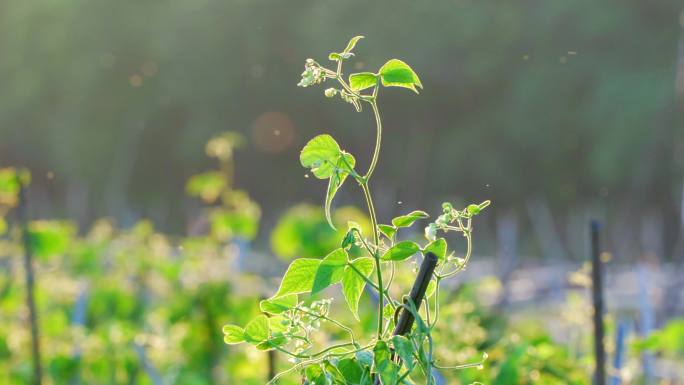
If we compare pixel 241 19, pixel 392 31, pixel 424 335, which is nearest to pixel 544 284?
pixel 392 31

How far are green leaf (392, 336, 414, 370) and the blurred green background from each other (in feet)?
29.6

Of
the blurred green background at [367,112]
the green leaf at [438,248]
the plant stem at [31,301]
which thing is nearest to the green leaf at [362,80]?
the green leaf at [438,248]

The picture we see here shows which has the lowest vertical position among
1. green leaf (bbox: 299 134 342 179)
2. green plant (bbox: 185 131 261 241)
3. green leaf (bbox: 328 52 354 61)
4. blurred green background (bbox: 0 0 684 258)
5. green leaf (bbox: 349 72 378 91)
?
green leaf (bbox: 299 134 342 179)

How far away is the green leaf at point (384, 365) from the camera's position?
564mm

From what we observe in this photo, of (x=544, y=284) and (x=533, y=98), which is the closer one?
(x=544, y=284)

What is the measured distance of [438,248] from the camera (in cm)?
60

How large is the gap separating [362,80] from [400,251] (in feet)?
0.35

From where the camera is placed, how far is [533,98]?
45.2 ft

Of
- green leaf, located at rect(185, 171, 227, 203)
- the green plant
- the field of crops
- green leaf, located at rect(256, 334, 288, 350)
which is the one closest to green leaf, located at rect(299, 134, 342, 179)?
green leaf, located at rect(256, 334, 288, 350)

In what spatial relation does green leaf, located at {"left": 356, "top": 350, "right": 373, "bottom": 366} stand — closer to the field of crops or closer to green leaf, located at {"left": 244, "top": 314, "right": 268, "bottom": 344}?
green leaf, located at {"left": 244, "top": 314, "right": 268, "bottom": 344}

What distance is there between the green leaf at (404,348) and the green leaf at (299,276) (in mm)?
73

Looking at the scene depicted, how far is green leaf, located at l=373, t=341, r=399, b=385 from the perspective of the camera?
0.56 meters

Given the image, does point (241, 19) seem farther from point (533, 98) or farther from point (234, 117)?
point (533, 98)

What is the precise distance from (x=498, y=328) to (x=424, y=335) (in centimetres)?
161
